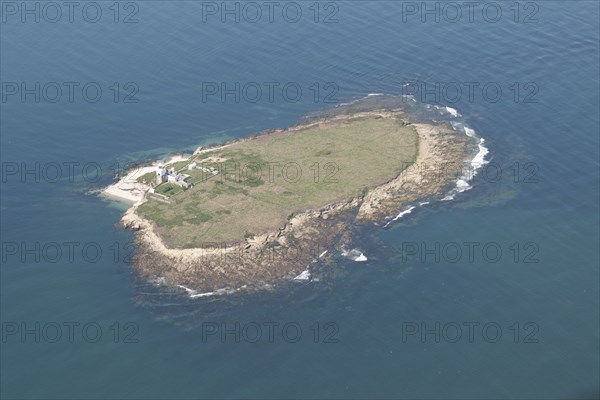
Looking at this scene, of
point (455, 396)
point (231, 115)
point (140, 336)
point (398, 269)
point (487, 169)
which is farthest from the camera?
point (231, 115)

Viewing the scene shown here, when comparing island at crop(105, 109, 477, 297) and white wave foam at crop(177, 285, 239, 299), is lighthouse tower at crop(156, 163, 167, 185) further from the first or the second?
white wave foam at crop(177, 285, 239, 299)

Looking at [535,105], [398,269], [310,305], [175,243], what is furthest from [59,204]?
[535,105]

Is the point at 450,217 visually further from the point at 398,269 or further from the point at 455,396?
the point at 455,396

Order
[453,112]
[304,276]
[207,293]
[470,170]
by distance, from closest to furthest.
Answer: [207,293], [304,276], [470,170], [453,112]

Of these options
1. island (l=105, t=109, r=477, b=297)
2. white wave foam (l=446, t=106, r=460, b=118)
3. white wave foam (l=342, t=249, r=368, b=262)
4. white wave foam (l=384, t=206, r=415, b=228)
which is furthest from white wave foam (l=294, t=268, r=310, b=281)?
white wave foam (l=446, t=106, r=460, b=118)

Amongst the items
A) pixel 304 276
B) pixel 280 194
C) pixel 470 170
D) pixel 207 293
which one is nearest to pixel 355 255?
pixel 304 276

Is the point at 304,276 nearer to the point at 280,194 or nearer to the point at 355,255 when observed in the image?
the point at 355,255
